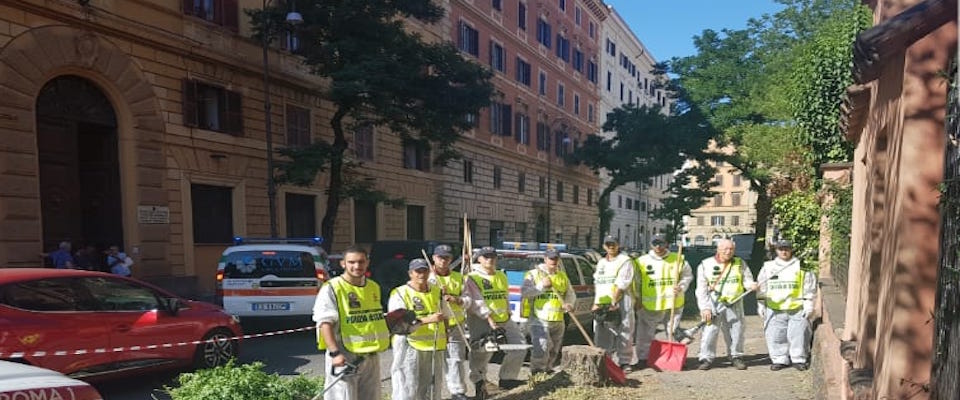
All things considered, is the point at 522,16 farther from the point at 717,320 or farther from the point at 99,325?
the point at 99,325

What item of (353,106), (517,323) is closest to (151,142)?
(353,106)

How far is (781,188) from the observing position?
1434cm

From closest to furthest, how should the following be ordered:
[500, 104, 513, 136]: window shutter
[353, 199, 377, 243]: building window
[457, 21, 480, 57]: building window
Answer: [353, 199, 377, 243]: building window, [457, 21, 480, 57]: building window, [500, 104, 513, 136]: window shutter

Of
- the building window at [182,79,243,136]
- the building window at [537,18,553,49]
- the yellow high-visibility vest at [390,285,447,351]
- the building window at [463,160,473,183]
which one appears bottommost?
the yellow high-visibility vest at [390,285,447,351]

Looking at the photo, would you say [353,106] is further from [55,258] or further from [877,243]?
[877,243]

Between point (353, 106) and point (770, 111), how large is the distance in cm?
1161

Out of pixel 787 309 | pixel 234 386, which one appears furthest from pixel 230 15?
pixel 787 309

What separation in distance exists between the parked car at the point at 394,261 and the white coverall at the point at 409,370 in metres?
Result: 7.50

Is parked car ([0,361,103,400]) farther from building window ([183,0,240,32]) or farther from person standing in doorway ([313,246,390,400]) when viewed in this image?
building window ([183,0,240,32])

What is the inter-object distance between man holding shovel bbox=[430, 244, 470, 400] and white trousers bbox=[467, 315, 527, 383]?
0.30 meters

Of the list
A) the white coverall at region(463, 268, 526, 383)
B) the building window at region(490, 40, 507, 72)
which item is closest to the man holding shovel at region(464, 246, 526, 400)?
the white coverall at region(463, 268, 526, 383)

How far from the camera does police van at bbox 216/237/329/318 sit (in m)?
9.49

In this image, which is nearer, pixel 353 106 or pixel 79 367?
pixel 79 367

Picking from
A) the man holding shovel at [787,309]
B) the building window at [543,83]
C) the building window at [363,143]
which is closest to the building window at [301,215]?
the building window at [363,143]
